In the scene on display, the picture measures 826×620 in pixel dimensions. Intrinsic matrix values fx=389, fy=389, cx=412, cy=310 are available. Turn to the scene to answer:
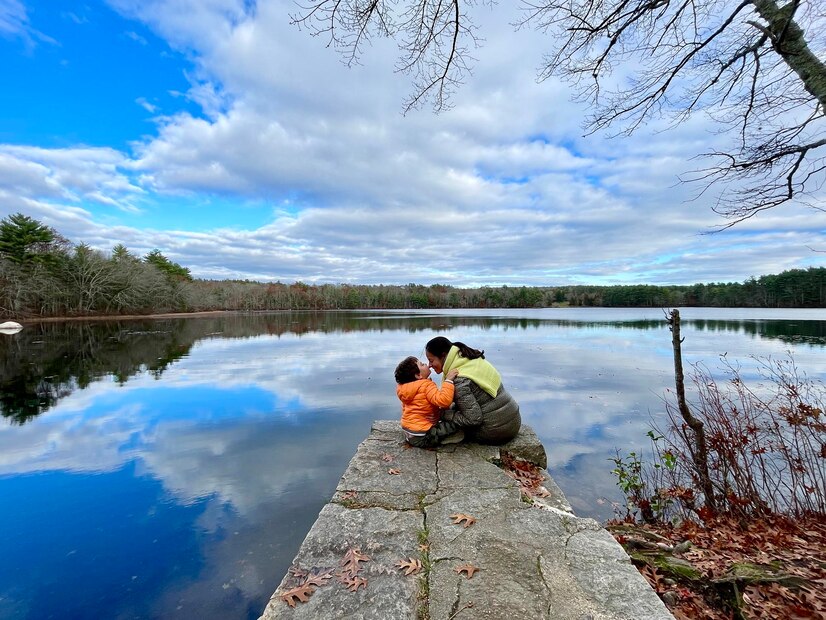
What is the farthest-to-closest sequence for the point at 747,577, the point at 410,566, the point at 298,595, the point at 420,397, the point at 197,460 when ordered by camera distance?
the point at 197,460, the point at 420,397, the point at 747,577, the point at 410,566, the point at 298,595

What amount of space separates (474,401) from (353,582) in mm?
2456

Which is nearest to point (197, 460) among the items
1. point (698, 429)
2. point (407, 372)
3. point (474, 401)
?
point (407, 372)

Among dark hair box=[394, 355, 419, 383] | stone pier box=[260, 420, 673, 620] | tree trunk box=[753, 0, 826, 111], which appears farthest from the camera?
dark hair box=[394, 355, 419, 383]

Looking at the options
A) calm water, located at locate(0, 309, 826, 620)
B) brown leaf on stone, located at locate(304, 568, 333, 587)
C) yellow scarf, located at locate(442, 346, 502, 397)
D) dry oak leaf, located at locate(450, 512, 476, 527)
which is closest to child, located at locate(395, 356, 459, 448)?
yellow scarf, located at locate(442, 346, 502, 397)

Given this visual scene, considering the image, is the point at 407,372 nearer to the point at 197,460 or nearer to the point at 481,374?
the point at 481,374

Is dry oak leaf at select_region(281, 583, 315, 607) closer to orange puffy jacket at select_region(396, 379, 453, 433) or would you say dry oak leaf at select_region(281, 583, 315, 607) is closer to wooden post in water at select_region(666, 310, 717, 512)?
orange puffy jacket at select_region(396, 379, 453, 433)

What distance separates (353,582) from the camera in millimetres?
2307

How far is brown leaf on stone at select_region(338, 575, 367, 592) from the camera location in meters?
2.27

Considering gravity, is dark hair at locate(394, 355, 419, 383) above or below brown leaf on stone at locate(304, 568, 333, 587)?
above

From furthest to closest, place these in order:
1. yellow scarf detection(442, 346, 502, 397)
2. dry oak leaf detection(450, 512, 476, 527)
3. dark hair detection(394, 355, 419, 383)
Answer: dark hair detection(394, 355, 419, 383), yellow scarf detection(442, 346, 502, 397), dry oak leaf detection(450, 512, 476, 527)

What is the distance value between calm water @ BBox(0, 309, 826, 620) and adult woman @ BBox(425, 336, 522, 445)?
6.43 ft

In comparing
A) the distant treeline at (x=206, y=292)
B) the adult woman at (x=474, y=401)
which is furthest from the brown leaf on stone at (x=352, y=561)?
the distant treeline at (x=206, y=292)

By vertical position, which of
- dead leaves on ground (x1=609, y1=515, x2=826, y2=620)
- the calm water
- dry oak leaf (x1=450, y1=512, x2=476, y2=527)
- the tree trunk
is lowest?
the calm water

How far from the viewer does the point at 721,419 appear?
5.44m
